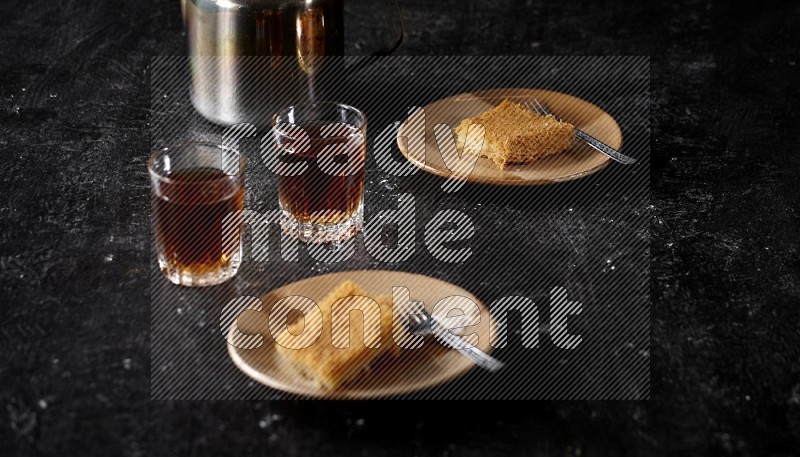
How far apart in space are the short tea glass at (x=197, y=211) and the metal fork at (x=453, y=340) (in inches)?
9.2

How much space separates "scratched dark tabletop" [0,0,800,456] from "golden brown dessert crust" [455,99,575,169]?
0.14 meters

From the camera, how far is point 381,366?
990 mm

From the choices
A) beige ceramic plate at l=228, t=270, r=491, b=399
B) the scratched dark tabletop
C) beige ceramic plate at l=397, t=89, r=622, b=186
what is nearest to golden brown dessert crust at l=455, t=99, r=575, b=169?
beige ceramic plate at l=397, t=89, r=622, b=186

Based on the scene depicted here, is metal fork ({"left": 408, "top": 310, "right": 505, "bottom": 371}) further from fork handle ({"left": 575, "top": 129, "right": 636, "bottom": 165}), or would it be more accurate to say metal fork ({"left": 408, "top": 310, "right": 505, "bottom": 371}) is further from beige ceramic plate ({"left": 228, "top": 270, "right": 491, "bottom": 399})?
fork handle ({"left": 575, "top": 129, "right": 636, "bottom": 165})

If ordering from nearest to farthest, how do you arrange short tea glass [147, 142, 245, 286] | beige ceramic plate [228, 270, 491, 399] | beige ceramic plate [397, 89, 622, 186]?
beige ceramic plate [228, 270, 491, 399], short tea glass [147, 142, 245, 286], beige ceramic plate [397, 89, 622, 186]

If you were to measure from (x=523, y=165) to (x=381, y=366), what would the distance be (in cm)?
46

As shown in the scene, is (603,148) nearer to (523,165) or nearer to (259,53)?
(523,165)

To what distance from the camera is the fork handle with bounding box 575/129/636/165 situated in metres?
1.39

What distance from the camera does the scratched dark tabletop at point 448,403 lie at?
0.96m

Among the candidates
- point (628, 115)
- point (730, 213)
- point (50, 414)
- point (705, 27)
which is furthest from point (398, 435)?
point (705, 27)

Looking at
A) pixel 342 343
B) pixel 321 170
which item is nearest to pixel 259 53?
pixel 321 170

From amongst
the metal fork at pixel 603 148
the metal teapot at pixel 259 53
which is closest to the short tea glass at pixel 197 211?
the metal teapot at pixel 259 53

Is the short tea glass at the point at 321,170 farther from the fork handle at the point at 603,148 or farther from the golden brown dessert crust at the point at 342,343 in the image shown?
the fork handle at the point at 603,148

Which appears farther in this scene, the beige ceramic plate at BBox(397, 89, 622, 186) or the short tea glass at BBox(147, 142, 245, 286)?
the beige ceramic plate at BBox(397, 89, 622, 186)
